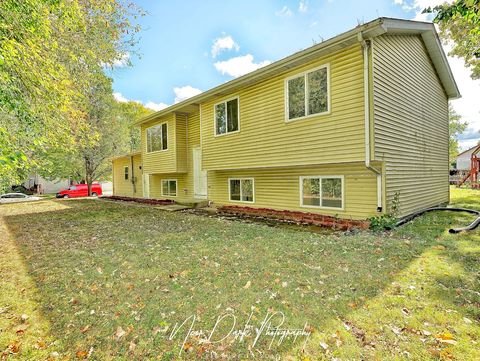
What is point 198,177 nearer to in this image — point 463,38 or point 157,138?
point 157,138

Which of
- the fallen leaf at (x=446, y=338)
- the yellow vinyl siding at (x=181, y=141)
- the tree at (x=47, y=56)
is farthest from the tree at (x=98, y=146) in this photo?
the fallen leaf at (x=446, y=338)

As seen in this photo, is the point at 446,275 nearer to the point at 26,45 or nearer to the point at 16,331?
the point at 16,331

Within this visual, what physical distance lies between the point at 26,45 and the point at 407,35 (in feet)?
35.1

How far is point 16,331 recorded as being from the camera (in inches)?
111

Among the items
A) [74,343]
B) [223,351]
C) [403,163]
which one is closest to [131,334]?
[74,343]

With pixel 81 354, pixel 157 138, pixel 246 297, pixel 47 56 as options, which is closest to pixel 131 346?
pixel 81 354

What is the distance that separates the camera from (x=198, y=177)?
1420cm

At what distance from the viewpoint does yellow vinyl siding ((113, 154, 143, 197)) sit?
20.0 m

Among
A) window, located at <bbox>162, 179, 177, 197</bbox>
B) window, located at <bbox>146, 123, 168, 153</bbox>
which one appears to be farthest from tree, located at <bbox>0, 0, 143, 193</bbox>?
window, located at <bbox>162, 179, 177, 197</bbox>

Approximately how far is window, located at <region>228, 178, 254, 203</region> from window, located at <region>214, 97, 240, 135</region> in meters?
2.46

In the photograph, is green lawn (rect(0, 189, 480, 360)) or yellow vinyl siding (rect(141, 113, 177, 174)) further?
yellow vinyl siding (rect(141, 113, 177, 174))

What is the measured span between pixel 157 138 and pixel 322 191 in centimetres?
1079

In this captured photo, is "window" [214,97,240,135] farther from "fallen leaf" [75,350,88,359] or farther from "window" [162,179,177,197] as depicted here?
"fallen leaf" [75,350,88,359]

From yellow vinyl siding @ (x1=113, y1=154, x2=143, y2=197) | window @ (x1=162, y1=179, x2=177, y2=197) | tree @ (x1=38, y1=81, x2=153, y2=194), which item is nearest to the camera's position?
window @ (x1=162, y1=179, x2=177, y2=197)
